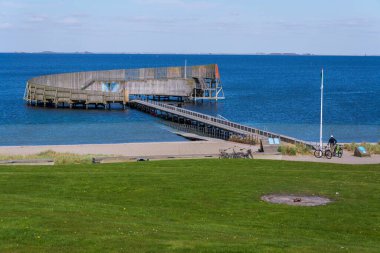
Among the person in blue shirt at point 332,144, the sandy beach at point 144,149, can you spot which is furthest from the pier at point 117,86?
the person in blue shirt at point 332,144

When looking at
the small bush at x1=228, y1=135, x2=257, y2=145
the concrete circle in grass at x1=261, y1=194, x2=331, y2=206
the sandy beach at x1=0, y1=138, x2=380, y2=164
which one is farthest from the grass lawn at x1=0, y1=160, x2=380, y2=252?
the small bush at x1=228, y1=135, x2=257, y2=145

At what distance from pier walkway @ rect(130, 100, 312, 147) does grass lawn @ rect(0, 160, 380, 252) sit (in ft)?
63.6

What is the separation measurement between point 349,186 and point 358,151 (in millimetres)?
14845

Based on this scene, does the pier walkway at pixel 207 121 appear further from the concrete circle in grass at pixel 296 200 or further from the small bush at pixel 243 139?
the concrete circle in grass at pixel 296 200

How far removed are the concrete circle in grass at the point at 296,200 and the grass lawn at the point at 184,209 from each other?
52cm

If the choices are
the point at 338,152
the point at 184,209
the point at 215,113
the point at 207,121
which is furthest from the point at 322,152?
the point at 215,113

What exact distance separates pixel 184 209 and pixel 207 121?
143ft

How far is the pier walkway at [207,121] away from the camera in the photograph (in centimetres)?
5303

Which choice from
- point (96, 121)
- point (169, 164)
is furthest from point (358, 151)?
point (96, 121)

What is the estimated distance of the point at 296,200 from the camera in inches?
919

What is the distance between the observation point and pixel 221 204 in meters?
Answer: 22.5

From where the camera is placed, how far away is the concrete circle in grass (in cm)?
2294

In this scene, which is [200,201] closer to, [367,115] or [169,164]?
[169,164]

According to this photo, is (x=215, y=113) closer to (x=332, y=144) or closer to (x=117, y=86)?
(x=117, y=86)
